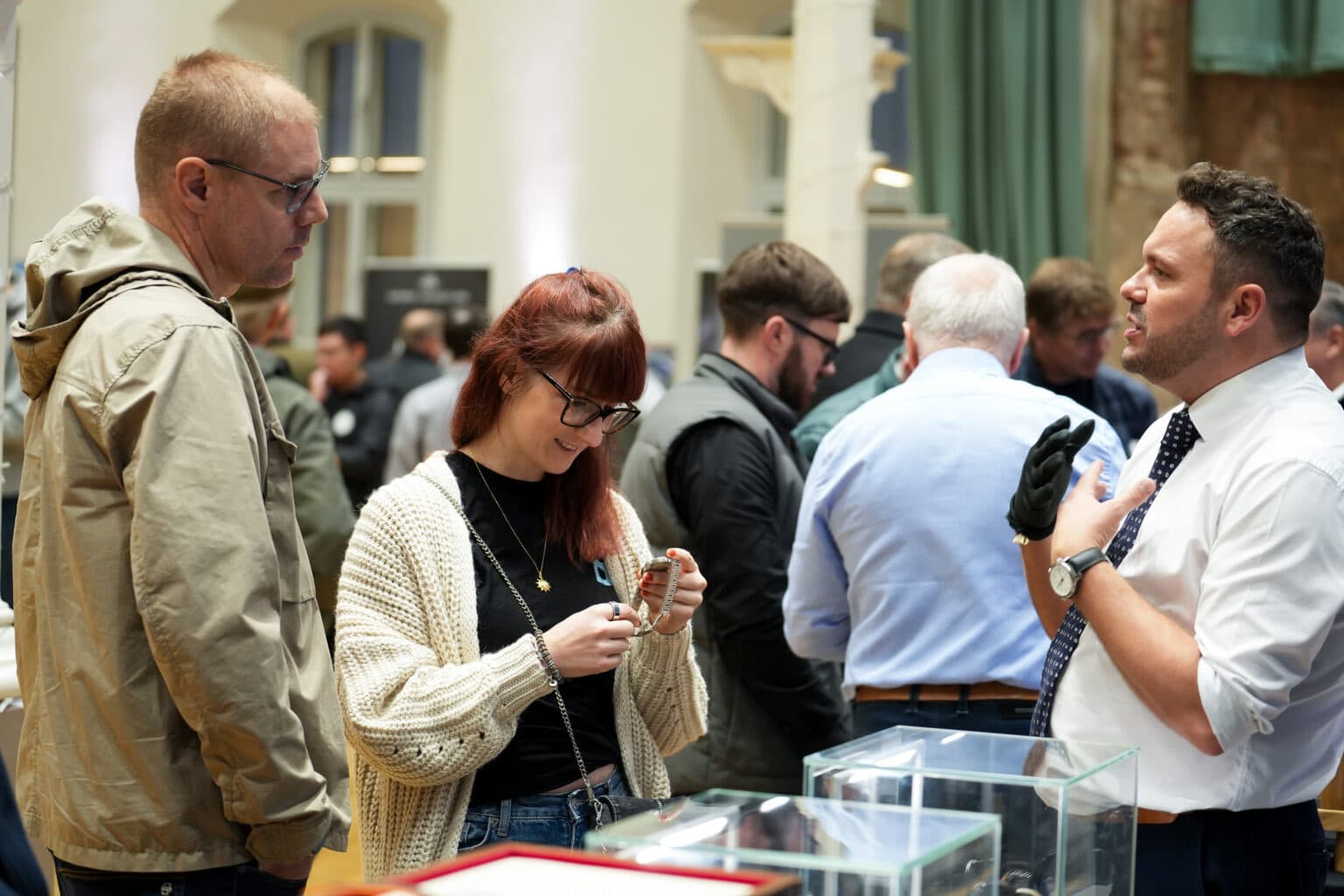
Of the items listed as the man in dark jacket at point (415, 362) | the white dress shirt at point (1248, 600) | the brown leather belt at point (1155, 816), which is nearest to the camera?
the white dress shirt at point (1248, 600)

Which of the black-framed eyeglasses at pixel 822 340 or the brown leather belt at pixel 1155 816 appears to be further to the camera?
the black-framed eyeglasses at pixel 822 340

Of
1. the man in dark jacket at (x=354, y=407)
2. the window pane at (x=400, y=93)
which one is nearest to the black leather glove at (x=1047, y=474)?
the man in dark jacket at (x=354, y=407)

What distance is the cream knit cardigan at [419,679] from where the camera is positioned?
6.32ft

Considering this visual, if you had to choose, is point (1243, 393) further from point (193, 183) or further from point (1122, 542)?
point (193, 183)

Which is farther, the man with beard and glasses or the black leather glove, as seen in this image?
the man with beard and glasses

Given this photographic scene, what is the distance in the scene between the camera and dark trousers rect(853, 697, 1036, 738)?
2588mm

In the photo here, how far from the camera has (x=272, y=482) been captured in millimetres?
1803

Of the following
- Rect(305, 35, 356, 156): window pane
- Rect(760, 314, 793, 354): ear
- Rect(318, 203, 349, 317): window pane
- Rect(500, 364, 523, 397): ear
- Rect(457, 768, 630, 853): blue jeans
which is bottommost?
Rect(457, 768, 630, 853): blue jeans

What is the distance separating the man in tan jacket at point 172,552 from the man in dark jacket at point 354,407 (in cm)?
526

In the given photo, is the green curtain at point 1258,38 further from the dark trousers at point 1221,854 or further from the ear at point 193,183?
the ear at point 193,183

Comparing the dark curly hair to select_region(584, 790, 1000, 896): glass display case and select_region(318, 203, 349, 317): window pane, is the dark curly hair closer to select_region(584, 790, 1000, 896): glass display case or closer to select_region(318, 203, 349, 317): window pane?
select_region(584, 790, 1000, 896): glass display case

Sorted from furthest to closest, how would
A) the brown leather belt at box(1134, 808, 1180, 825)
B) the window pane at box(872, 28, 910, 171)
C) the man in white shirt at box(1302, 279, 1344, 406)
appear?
the window pane at box(872, 28, 910, 171), the man in white shirt at box(1302, 279, 1344, 406), the brown leather belt at box(1134, 808, 1180, 825)

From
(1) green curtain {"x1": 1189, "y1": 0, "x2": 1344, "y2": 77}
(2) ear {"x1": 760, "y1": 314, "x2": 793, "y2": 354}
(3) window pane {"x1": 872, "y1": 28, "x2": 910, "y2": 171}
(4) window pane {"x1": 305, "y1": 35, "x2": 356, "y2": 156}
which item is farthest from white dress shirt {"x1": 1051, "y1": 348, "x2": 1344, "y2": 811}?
(4) window pane {"x1": 305, "y1": 35, "x2": 356, "y2": 156}

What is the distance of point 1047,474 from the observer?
1931 mm
